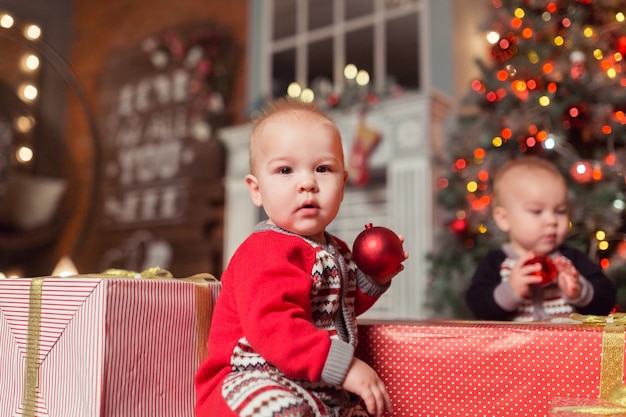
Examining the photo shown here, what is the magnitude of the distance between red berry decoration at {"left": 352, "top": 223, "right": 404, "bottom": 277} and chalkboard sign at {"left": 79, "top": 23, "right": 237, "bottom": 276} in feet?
11.1

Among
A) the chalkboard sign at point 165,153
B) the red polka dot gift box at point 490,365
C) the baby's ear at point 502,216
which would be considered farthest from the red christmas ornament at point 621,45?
the chalkboard sign at point 165,153

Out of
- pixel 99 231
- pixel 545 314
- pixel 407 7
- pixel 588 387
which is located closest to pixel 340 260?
pixel 588 387

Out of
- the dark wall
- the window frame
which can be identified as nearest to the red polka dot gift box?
the window frame

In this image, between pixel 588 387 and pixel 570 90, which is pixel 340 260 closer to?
pixel 588 387

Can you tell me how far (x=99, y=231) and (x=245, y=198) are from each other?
186 cm

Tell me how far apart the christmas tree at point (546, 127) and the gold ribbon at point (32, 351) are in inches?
69.4

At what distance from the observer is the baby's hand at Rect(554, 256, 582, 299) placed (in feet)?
4.76

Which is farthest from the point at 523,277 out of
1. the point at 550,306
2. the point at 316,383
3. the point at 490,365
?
the point at 316,383

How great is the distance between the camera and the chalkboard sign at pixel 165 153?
4465mm

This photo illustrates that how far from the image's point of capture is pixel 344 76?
12.8 feet

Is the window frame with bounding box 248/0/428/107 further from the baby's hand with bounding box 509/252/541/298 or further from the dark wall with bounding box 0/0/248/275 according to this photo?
the baby's hand with bounding box 509/252/541/298

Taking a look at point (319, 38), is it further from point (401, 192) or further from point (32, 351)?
point (32, 351)

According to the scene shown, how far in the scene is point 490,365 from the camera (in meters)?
1.02

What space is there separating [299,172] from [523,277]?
72 cm
